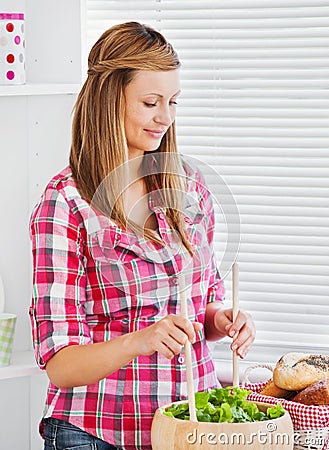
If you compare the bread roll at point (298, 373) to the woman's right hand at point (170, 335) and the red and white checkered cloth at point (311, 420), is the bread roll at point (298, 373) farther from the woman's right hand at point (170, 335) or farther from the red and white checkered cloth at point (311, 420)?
the woman's right hand at point (170, 335)

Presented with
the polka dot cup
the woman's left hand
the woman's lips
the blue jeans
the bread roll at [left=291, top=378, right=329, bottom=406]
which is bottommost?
the blue jeans

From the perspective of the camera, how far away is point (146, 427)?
172cm

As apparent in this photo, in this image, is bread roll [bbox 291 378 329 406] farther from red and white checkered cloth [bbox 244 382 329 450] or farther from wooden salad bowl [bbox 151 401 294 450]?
wooden salad bowl [bbox 151 401 294 450]

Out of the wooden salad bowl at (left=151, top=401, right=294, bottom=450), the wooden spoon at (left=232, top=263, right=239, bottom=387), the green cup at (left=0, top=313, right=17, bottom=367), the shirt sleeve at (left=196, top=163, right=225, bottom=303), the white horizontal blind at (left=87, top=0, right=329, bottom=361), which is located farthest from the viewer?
the white horizontal blind at (left=87, top=0, right=329, bottom=361)

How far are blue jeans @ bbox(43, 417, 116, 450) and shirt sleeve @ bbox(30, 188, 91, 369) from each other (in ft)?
0.44

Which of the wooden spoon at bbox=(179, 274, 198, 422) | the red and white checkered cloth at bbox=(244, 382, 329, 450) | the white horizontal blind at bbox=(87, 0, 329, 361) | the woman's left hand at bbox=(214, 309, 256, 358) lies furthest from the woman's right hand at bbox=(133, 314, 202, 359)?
the white horizontal blind at bbox=(87, 0, 329, 361)

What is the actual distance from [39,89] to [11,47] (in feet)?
0.36

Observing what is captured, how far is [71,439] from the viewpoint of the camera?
5.64 ft

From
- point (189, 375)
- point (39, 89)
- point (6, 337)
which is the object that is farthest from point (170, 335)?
point (39, 89)

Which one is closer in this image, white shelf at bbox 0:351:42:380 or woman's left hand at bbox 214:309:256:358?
woman's left hand at bbox 214:309:256:358

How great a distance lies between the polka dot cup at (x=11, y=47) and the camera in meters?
1.88

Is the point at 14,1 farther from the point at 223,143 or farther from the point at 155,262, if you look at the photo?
the point at 155,262

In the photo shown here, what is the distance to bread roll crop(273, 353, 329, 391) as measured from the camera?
1668mm

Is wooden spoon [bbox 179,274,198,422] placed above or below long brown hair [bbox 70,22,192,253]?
below
